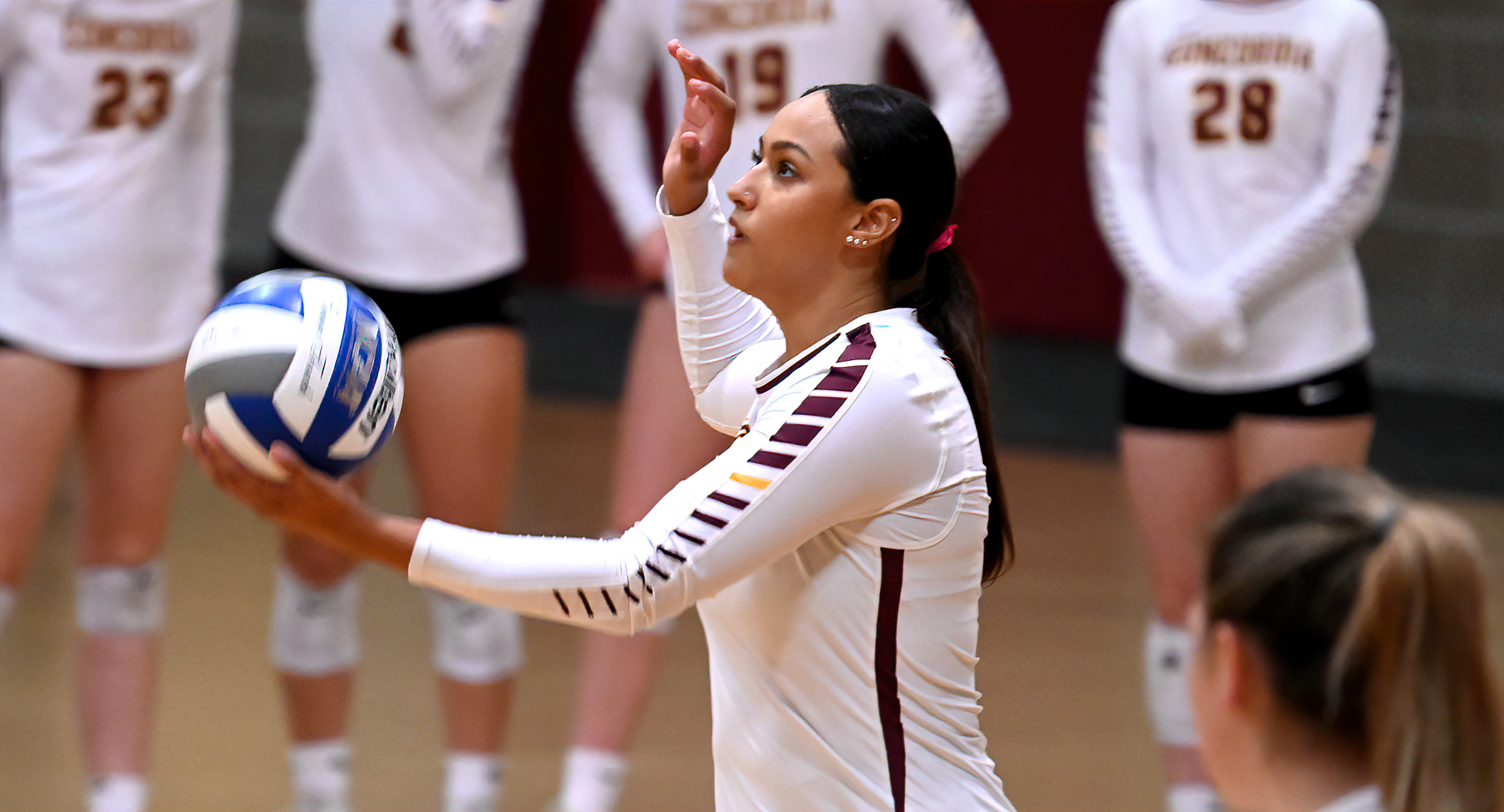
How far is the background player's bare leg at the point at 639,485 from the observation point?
351 centimetres

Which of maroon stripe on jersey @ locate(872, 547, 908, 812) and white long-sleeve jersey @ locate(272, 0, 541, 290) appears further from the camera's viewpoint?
white long-sleeve jersey @ locate(272, 0, 541, 290)

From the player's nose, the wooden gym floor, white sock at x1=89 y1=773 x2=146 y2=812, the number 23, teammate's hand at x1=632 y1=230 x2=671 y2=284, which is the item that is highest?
the player's nose

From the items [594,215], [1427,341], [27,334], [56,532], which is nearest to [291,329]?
[27,334]

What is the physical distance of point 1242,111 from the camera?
3373 mm

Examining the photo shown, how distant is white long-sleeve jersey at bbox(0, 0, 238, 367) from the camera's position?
10.5 ft

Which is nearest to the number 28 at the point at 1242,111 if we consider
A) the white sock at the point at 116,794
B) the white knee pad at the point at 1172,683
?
the white knee pad at the point at 1172,683

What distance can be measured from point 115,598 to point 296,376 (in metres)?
1.58

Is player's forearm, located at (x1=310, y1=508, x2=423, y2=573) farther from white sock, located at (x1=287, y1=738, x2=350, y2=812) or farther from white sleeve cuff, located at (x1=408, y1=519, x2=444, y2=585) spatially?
white sock, located at (x1=287, y1=738, x2=350, y2=812)

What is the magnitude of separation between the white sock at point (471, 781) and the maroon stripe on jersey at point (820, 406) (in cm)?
180

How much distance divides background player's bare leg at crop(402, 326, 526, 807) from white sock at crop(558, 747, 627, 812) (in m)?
0.16

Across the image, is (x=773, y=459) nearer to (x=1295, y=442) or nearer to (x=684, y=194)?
(x=684, y=194)

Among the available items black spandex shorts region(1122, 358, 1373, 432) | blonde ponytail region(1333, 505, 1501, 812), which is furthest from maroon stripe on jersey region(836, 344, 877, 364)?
black spandex shorts region(1122, 358, 1373, 432)

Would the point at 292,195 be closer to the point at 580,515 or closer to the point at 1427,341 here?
the point at 580,515

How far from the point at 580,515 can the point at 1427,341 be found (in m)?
3.83
